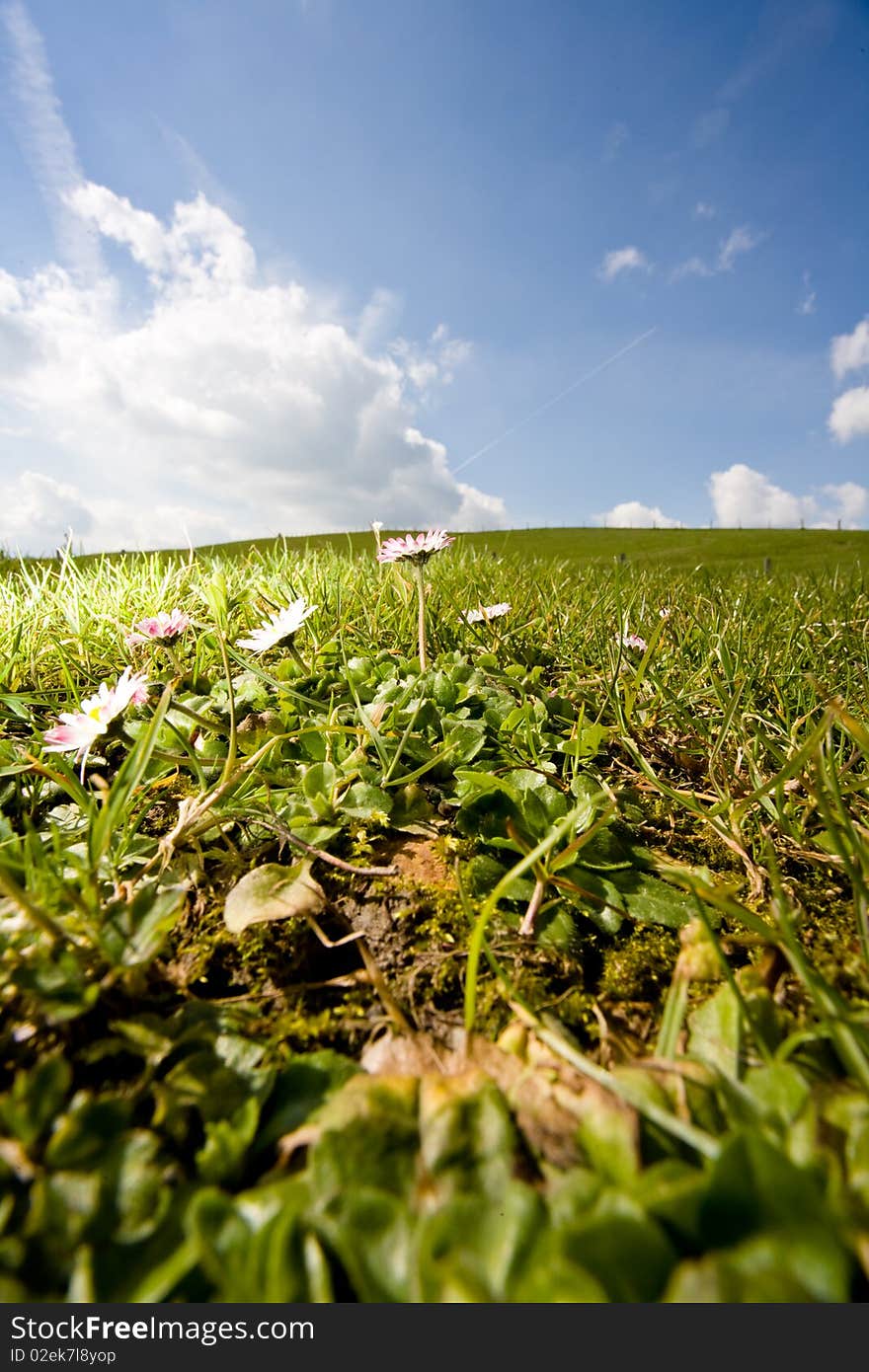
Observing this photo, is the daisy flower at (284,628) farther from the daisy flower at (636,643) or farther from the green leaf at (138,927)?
the daisy flower at (636,643)

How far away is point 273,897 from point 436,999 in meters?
0.33

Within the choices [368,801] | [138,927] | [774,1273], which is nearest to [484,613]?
[368,801]

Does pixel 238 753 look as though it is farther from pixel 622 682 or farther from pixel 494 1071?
pixel 622 682

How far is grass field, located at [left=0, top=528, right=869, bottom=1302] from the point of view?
60 cm

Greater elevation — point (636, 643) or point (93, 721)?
point (636, 643)

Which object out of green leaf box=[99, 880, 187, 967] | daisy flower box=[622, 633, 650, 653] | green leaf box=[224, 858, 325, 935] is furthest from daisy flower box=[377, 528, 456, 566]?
green leaf box=[99, 880, 187, 967]

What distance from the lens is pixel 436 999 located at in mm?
1039

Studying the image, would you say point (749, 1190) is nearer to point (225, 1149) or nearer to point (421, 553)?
point (225, 1149)

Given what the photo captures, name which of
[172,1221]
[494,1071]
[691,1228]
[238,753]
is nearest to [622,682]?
[238,753]

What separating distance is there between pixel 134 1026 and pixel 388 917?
47cm

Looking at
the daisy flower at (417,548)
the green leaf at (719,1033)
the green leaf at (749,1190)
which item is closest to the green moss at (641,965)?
the green leaf at (719,1033)

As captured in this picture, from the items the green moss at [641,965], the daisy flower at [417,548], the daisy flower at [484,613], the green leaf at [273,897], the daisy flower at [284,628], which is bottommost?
the green moss at [641,965]

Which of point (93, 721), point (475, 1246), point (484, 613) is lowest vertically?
point (475, 1246)

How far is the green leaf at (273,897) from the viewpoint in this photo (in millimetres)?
1088
